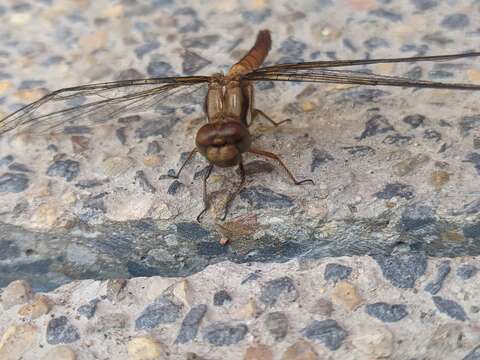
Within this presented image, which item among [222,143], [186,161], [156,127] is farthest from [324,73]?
[156,127]

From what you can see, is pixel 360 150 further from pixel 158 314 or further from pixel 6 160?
pixel 6 160

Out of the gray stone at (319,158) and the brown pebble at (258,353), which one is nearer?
the brown pebble at (258,353)

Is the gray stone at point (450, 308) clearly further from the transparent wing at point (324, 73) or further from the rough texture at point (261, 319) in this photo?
the transparent wing at point (324, 73)

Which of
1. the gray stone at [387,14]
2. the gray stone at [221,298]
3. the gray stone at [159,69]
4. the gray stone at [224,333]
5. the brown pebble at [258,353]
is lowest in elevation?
the brown pebble at [258,353]

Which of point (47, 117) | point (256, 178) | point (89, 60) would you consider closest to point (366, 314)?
point (256, 178)

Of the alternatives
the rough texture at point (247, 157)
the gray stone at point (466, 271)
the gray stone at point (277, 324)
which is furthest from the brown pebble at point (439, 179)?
the gray stone at point (277, 324)

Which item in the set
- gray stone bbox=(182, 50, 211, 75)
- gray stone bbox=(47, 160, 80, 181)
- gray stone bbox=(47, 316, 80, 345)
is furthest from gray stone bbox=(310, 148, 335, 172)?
gray stone bbox=(47, 316, 80, 345)

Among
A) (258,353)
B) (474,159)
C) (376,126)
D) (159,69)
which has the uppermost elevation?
(159,69)

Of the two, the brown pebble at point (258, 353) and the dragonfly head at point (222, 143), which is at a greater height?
the dragonfly head at point (222, 143)
